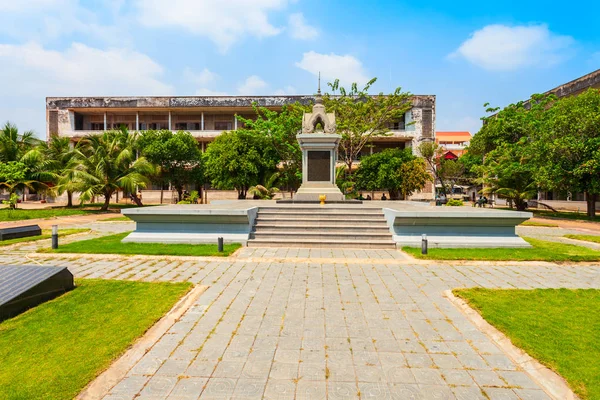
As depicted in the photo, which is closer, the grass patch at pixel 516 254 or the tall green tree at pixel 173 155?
the grass patch at pixel 516 254

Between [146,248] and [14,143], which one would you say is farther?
[14,143]

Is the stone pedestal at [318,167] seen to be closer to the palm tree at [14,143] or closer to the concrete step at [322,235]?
the concrete step at [322,235]

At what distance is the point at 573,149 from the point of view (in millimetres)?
19422

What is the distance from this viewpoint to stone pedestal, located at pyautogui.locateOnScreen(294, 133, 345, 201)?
52.4ft

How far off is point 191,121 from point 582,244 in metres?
42.6

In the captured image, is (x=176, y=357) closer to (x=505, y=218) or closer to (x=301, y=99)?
(x=505, y=218)

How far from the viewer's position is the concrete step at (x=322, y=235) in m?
10.6

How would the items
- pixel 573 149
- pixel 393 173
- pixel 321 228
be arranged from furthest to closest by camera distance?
pixel 393 173, pixel 573 149, pixel 321 228

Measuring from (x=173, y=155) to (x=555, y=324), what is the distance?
108 ft

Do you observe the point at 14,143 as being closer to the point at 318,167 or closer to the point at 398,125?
the point at 318,167

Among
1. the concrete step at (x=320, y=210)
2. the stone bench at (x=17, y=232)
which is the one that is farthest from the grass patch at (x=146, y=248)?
the stone bench at (x=17, y=232)

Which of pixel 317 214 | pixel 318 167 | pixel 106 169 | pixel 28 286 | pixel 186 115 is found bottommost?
pixel 28 286

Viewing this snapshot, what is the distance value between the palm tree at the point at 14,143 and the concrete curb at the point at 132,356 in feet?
91.1

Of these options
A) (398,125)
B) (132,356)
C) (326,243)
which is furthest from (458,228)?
(398,125)
